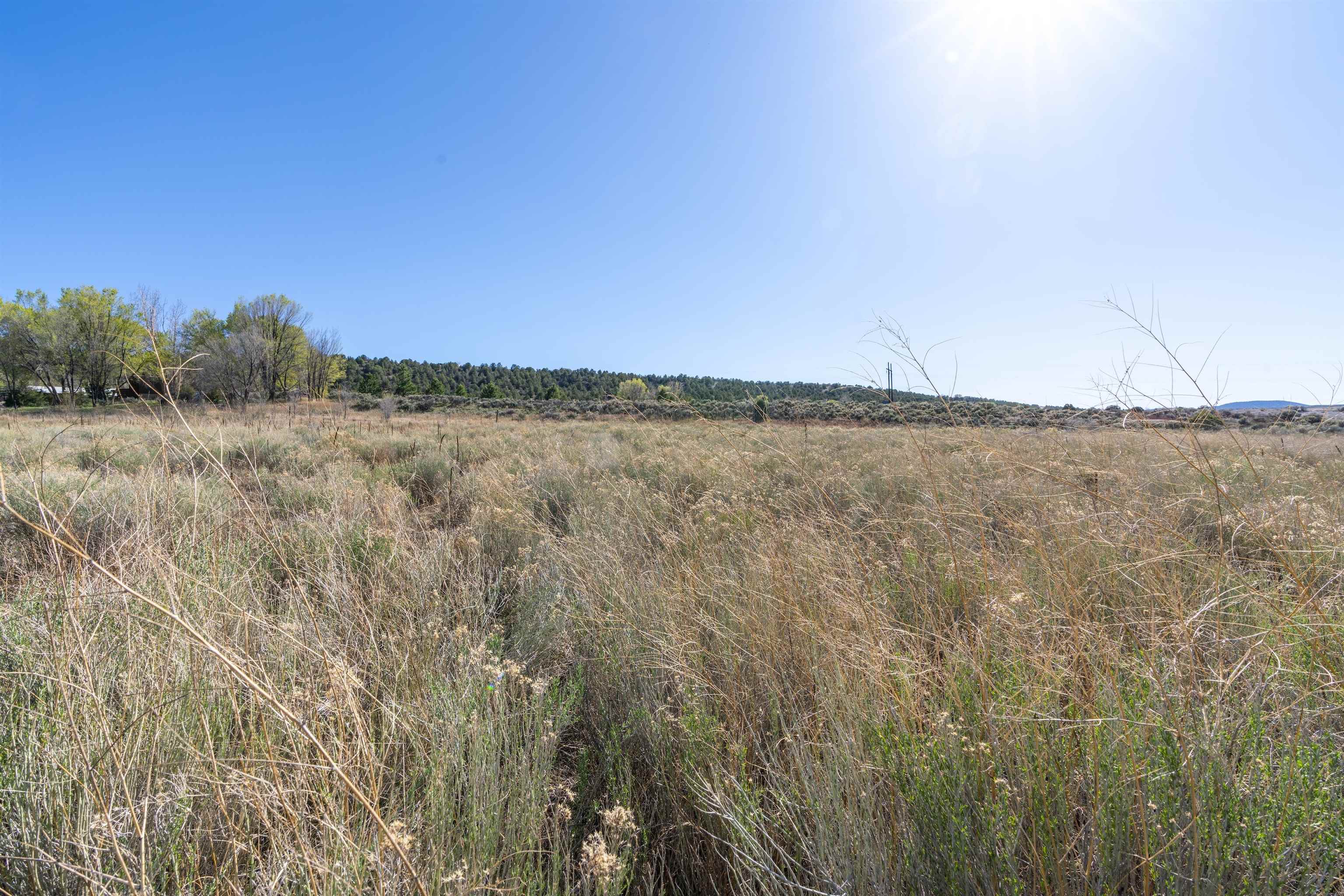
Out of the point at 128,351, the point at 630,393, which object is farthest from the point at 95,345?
the point at 630,393

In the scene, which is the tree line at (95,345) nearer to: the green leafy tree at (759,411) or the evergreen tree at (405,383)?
the evergreen tree at (405,383)

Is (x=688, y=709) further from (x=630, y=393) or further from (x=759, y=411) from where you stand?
(x=630, y=393)

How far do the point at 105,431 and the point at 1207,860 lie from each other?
1374 cm

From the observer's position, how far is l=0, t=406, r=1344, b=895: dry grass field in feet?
3.77

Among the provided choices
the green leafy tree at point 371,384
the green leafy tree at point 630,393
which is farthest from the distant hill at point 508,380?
the green leafy tree at point 630,393

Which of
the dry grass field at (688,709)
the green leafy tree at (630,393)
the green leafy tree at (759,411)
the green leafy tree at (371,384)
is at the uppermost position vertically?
the green leafy tree at (371,384)

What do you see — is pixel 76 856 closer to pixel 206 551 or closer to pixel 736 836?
pixel 736 836

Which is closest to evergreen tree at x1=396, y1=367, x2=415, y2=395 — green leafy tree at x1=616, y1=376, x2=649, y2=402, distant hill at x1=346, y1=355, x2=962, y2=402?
distant hill at x1=346, y1=355, x2=962, y2=402

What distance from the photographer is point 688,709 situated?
1.84 meters

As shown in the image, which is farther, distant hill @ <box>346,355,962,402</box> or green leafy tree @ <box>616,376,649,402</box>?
distant hill @ <box>346,355,962,402</box>

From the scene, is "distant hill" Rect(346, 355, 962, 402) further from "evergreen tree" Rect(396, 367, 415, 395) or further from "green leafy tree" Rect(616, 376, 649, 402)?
"green leafy tree" Rect(616, 376, 649, 402)

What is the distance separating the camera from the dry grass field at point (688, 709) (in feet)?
3.77

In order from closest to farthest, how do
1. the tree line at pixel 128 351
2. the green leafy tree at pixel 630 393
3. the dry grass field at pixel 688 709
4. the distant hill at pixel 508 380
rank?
1. the dry grass field at pixel 688 709
2. the green leafy tree at pixel 630 393
3. the tree line at pixel 128 351
4. the distant hill at pixel 508 380

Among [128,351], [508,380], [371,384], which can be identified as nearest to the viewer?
[128,351]
